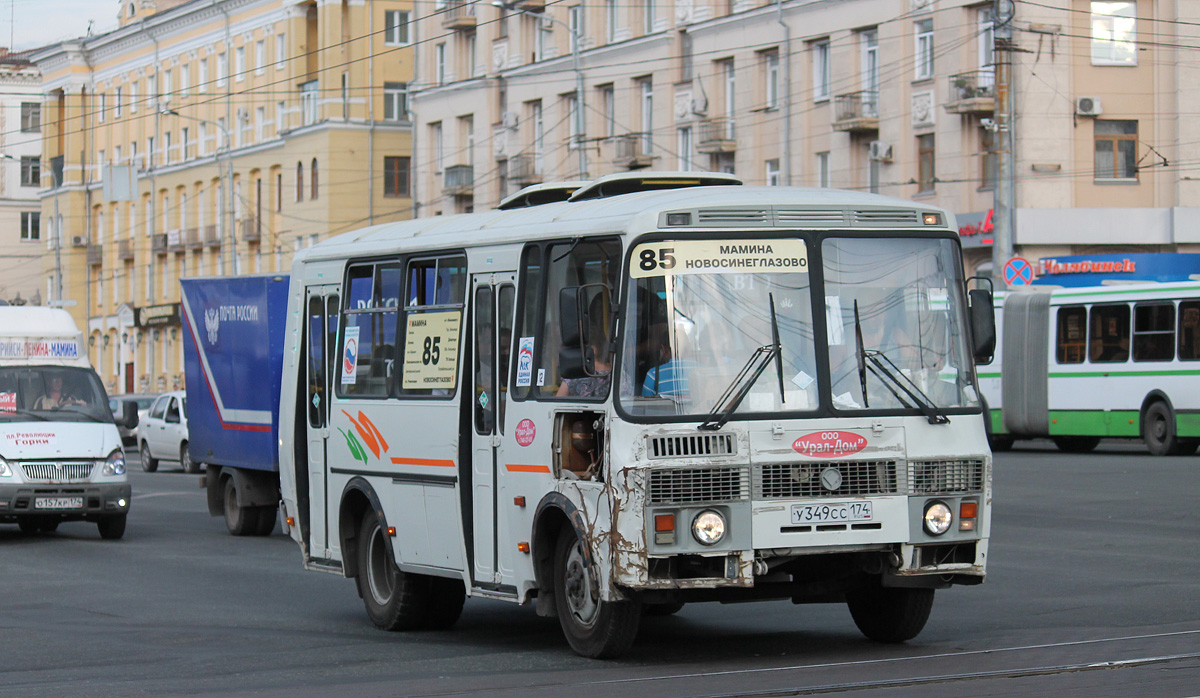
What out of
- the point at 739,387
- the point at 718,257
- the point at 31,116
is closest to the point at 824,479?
the point at 739,387

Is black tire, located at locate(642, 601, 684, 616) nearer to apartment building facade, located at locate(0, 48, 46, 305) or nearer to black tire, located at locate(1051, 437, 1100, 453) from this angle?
black tire, located at locate(1051, 437, 1100, 453)

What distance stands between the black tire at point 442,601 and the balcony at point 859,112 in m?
36.3

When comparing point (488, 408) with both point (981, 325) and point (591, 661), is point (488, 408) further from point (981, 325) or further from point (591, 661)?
point (981, 325)

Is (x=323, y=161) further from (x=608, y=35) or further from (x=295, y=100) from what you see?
(x=608, y=35)

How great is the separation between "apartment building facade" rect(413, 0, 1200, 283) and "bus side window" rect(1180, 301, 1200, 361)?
12.4 metres

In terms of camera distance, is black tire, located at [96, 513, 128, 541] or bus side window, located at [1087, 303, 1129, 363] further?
bus side window, located at [1087, 303, 1129, 363]

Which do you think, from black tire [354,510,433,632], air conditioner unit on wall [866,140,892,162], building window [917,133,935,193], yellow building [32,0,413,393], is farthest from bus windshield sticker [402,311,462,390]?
yellow building [32,0,413,393]

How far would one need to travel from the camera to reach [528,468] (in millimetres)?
10703

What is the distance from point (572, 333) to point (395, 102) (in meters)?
65.7

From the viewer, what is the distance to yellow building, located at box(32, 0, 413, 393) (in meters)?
73.6

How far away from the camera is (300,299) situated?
1380 centimetres

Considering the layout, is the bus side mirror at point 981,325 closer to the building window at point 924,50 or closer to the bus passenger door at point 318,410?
the bus passenger door at point 318,410

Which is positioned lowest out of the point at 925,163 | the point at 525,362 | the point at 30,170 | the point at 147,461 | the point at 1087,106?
the point at 147,461

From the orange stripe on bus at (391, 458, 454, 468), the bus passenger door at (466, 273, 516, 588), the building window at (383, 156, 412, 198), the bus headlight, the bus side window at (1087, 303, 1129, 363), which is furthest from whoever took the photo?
the building window at (383, 156, 412, 198)
